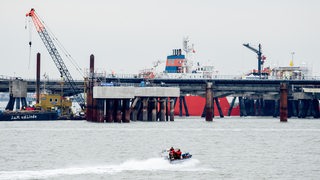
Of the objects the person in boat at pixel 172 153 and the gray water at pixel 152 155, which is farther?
the person in boat at pixel 172 153

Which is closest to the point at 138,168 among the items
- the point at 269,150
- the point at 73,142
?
the point at 269,150

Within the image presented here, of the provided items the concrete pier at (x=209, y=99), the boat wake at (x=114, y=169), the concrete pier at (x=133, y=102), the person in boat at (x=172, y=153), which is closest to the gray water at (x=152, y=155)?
the boat wake at (x=114, y=169)

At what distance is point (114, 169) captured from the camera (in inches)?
3196

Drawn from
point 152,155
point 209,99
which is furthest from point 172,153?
point 209,99

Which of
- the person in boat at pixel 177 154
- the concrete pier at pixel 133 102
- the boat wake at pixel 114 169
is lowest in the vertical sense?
the boat wake at pixel 114 169

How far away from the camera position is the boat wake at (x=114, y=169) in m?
76.0

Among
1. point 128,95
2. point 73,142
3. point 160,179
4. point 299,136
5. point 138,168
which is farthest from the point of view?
point 128,95

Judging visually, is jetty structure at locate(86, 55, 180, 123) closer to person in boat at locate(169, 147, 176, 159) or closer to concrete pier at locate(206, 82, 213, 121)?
concrete pier at locate(206, 82, 213, 121)

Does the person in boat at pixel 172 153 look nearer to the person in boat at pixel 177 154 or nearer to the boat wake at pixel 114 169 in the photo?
the person in boat at pixel 177 154

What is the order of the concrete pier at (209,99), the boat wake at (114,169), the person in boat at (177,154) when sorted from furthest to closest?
the concrete pier at (209,99) < the person in boat at (177,154) < the boat wake at (114,169)

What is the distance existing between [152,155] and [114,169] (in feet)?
48.6

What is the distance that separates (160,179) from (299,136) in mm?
64267

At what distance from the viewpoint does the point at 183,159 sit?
85812mm

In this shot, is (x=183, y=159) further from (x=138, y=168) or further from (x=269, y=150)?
(x=269, y=150)
